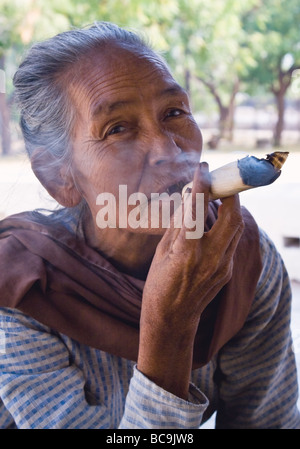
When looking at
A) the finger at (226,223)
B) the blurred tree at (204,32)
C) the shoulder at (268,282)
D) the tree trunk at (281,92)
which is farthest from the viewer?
the tree trunk at (281,92)

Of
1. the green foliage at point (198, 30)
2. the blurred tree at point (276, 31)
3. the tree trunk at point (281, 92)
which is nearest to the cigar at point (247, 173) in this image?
the green foliage at point (198, 30)

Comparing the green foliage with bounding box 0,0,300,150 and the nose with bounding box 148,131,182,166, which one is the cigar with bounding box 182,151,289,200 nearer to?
the nose with bounding box 148,131,182,166

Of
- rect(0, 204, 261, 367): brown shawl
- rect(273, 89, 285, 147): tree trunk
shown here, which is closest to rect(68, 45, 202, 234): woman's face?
rect(0, 204, 261, 367): brown shawl

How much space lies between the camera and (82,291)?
150 cm

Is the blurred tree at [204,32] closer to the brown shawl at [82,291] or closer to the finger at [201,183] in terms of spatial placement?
the brown shawl at [82,291]

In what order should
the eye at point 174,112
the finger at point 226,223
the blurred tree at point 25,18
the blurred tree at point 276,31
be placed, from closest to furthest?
1. the finger at point 226,223
2. the eye at point 174,112
3. the blurred tree at point 25,18
4. the blurred tree at point 276,31

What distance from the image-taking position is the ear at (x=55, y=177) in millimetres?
1562

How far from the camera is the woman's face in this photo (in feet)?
4.40

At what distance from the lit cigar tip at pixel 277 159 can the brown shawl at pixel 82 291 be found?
52cm

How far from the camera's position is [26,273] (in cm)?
145

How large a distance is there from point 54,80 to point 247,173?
2.35 feet

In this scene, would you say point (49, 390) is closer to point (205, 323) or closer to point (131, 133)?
point (205, 323)

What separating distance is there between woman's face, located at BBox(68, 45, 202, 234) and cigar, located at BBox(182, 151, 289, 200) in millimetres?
235
